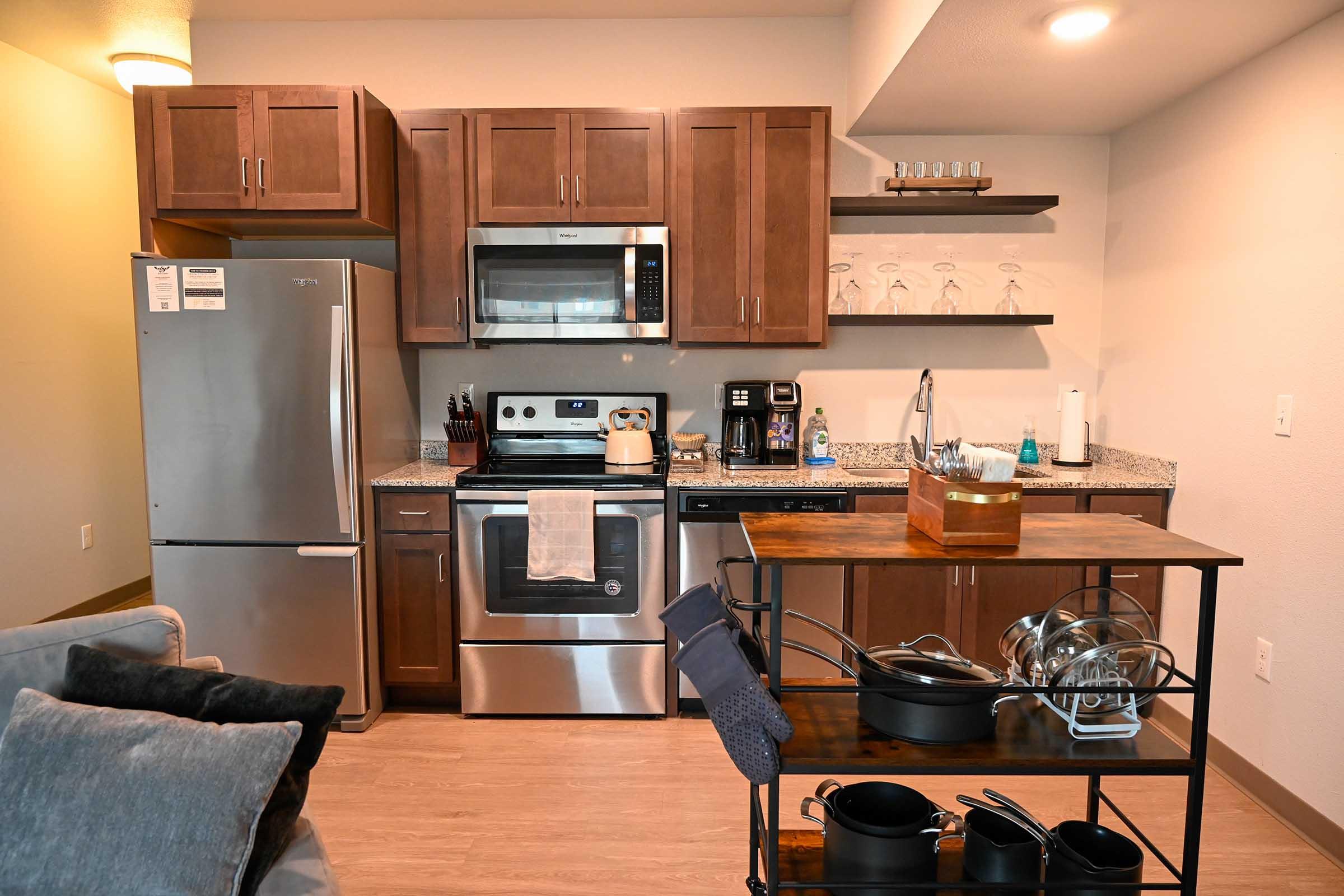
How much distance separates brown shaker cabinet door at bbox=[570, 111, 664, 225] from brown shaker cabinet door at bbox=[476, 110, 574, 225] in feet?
0.16

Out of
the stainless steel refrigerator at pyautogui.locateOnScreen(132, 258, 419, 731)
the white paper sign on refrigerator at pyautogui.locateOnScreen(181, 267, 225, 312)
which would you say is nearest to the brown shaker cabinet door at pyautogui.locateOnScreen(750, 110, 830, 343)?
the stainless steel refrigerator at pyautogui.locateOnScreen(132, 258, 419, 731)

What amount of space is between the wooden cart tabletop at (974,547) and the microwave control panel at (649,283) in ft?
4.95

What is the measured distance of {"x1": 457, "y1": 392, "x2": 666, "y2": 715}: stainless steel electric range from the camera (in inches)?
124

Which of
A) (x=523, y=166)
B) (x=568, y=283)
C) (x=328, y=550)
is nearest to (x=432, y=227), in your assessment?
(x=523, y=166)

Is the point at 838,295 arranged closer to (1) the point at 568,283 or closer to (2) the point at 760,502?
(2) the point at 760,502

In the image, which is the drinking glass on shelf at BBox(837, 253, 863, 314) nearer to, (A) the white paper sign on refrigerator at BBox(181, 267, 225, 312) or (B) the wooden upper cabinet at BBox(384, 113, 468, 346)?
(B) the wooden upper cabinet at BBox(384, 113, 468, 346)

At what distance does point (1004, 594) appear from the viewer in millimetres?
3164

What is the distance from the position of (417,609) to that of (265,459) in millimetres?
775

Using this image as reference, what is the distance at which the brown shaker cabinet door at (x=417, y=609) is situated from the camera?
3.19 meters

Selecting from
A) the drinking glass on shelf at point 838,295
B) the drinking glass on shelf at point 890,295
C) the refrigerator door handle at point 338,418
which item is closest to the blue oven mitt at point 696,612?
the refrigerator door handle at point 338,418

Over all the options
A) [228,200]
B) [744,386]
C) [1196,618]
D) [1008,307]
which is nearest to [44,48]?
[228,200]

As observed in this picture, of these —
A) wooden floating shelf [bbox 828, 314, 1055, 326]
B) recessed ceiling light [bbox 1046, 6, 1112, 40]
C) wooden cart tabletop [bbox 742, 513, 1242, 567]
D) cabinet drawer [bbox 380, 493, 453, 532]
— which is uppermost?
recessed ceiling light [bbox 1046, 6, 1112, 40]

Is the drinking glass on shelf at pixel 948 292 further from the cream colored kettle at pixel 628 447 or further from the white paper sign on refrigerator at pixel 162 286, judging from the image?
the white paper sign on refrigerator at pixel 162 286

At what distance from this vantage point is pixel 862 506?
124 inches
